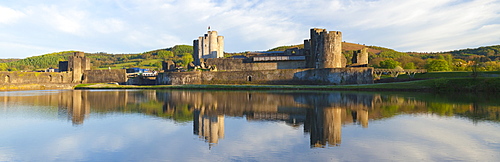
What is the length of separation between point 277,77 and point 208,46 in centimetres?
1359

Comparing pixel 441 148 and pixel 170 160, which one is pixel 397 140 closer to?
pixel 441 148

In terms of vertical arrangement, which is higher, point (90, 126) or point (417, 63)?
point (417, 63)

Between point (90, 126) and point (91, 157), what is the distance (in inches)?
156

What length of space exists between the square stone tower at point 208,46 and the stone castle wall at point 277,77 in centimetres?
612

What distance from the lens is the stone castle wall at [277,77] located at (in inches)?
1315

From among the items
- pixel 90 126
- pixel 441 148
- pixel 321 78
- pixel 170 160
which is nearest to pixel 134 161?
pixel 170 160

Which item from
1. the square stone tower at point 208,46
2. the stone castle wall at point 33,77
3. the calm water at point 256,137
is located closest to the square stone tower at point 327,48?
the square stone tower at point 208,46

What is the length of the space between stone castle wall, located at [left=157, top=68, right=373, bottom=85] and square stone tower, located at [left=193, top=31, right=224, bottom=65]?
20.1 ft

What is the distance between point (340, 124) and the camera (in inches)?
374

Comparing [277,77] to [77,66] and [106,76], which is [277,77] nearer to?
[106,76]

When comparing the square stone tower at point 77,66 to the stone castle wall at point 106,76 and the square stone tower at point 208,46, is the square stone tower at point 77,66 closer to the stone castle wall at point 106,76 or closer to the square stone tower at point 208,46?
the stone castle wall at point 106,76

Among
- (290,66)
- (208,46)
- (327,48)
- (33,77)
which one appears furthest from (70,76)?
(327,48)

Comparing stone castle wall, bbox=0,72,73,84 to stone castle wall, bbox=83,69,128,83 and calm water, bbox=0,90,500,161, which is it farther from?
calm water, bbox=0,90,500,161

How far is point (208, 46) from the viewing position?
4719 cm
